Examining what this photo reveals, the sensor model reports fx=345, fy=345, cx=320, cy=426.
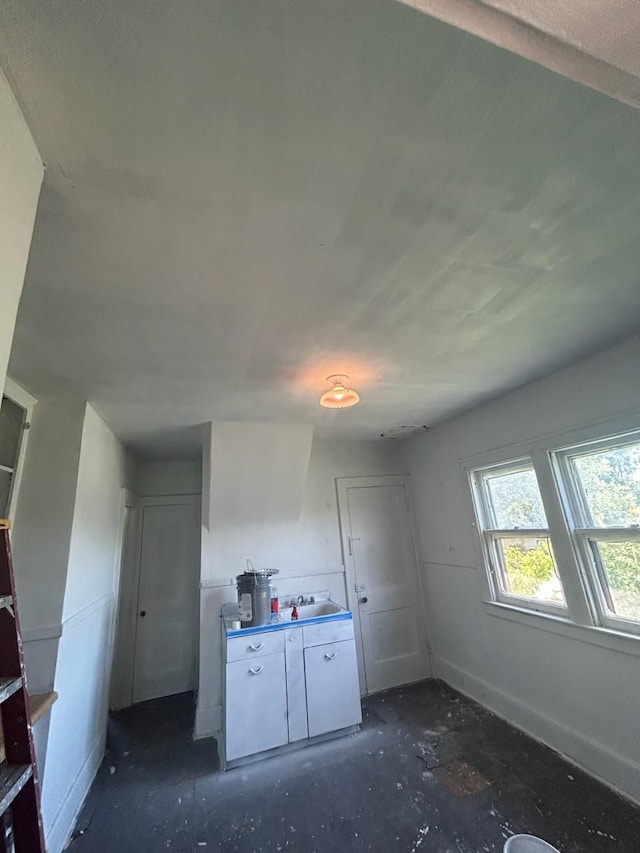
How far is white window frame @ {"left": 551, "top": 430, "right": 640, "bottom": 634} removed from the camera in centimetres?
204

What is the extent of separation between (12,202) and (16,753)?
1428mm

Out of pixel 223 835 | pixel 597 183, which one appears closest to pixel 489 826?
pixel 223 835

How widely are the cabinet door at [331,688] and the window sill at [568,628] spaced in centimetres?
124

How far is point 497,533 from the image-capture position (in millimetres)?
2875

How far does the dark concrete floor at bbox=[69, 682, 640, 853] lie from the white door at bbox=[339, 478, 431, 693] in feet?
2.18

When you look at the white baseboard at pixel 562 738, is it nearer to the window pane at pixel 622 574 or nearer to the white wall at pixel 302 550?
the window pane at pixel 622 574

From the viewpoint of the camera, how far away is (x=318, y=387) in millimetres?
2279

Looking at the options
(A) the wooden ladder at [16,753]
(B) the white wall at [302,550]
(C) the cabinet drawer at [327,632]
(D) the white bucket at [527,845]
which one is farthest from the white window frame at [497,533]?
(A) the wooden ladder at [16,753]

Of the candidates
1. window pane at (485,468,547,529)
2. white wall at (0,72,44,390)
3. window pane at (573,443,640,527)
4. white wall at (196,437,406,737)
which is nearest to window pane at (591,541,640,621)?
window pane at (573,443,640,527)

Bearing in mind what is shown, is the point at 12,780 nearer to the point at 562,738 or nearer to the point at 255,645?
the point at 255,645

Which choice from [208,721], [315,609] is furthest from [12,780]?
[315,609]

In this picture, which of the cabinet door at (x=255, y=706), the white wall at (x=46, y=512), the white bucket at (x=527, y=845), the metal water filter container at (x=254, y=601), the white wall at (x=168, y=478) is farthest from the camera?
the white wall at (x=168, y=478)

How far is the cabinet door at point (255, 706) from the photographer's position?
239 centimetres

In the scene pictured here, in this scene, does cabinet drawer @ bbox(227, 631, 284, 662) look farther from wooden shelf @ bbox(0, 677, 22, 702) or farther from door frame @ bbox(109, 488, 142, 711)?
wooden shelf @ bbox(0, 677, 22, 702)
